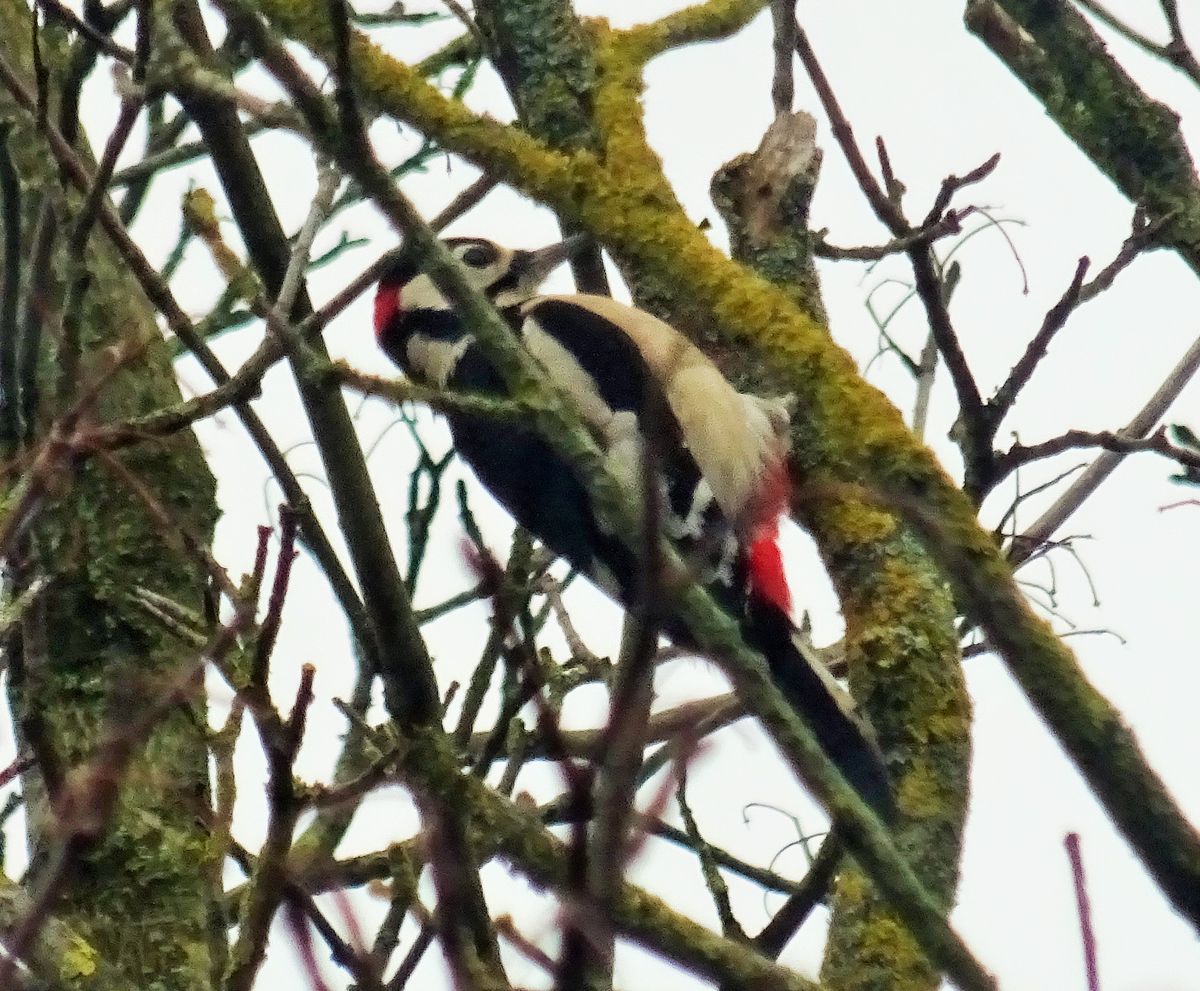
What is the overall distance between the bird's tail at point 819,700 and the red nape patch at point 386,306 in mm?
1128

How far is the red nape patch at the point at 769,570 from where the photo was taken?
2754 millimetres

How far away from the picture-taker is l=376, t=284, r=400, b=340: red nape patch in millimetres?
3559

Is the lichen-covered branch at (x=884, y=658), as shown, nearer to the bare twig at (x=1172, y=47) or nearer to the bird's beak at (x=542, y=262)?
the bare twig at (x=1172, y=47)

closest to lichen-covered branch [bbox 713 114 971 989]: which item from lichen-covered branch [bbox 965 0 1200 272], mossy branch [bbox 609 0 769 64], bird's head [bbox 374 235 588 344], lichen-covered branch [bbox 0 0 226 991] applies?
mossy branch [bbox 609 0 769 64]

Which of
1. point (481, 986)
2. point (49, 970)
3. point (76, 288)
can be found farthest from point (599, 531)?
point (481, 986)

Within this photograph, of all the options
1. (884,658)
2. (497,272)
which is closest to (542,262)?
(497,272)

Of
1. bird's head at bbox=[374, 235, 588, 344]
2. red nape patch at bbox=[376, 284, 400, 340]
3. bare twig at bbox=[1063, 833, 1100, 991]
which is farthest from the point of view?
red nape patch at bbox=[376, 284, 400, 340]

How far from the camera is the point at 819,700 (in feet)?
8.31

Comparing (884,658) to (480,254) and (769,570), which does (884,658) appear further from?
(480,254)

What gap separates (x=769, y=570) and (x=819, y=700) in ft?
1.02

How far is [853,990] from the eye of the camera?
1.90 m

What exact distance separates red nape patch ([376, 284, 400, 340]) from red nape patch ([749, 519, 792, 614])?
1.03 metres

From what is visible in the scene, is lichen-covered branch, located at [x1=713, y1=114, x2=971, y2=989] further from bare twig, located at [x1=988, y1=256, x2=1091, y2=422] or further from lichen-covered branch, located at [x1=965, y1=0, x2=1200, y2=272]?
lichen-covered branch, located at [x1=965, y1=0, x2=1200, y2=272]

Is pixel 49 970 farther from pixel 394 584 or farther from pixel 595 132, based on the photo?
pixel 595 132
